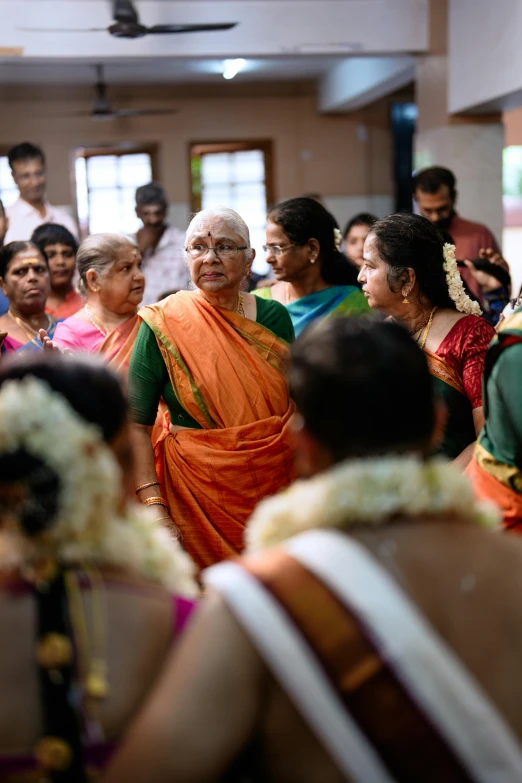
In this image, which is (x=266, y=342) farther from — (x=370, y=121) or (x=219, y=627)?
(x=370, y=121)

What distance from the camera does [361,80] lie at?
998cm

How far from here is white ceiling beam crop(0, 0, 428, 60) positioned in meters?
7.18

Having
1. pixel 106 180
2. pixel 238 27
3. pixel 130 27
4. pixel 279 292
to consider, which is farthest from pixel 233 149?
pixel 279 292

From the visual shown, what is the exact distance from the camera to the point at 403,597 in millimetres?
1208

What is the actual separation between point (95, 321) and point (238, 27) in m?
4.35

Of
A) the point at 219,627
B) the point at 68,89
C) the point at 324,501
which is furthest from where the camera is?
the point at 68,89

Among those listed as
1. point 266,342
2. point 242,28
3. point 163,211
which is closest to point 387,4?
point 242,28

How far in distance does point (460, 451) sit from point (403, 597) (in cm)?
174

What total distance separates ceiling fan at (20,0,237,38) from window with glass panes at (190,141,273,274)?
477 cm

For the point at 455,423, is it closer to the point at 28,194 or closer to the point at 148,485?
the point at 148,485

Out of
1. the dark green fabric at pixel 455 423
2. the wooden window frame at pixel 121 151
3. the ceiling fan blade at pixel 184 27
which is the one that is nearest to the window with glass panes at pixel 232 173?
the wooden window frame at pixel 121 151

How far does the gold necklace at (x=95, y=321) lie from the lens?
392 centimetres

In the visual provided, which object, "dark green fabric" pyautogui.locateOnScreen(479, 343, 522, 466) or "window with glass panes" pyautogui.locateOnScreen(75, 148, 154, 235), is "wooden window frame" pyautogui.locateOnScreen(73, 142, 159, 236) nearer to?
"window with glass panes" pyautogui.locateOnScreen(75, 148, 154, 235)

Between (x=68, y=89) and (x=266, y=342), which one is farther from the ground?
(x=68, y=89)
